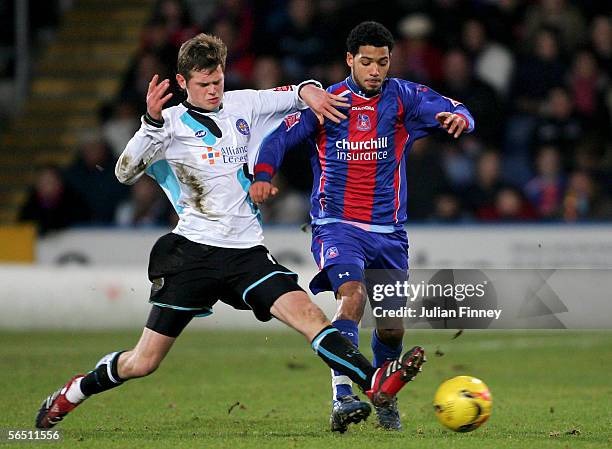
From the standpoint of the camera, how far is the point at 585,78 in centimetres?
1630

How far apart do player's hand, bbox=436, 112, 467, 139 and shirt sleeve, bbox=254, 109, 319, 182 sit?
852 millimetres

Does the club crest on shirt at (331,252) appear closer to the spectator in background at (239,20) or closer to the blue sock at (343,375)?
the blue sock at (343,375)

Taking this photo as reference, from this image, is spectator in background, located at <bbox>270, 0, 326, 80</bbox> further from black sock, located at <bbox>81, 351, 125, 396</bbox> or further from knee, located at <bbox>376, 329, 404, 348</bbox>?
black sock, located at <bbox>81, 351, 125, 396</bbox>

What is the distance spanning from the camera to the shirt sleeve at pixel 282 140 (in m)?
7.57

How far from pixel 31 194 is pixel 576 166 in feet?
22.3

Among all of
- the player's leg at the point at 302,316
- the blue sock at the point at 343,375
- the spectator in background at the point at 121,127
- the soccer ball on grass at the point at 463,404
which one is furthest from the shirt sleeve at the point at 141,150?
the spectator in background at the point at 121,127

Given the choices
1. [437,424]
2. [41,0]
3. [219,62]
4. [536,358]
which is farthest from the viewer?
[41,0]

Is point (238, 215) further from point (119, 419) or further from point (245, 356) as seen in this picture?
point (245, 356)

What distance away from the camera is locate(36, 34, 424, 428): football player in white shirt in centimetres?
723

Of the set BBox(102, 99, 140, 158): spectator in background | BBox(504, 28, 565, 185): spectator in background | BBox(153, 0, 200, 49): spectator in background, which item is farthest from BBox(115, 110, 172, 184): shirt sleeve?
BBox(153, 0, 200, 49): spectator in background

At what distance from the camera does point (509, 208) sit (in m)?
15.3

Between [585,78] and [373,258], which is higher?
[585,78]

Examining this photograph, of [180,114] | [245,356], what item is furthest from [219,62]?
[245,356]

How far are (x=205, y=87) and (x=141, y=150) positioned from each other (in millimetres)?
556
